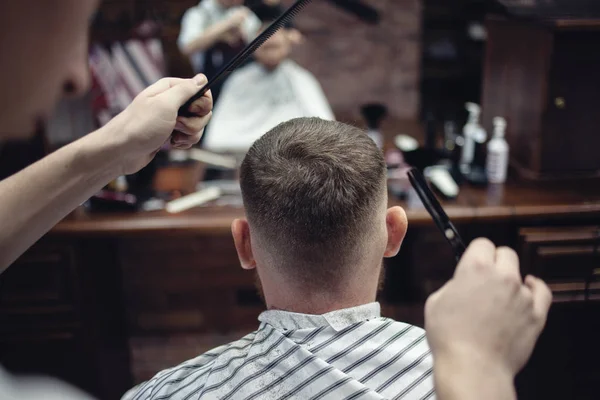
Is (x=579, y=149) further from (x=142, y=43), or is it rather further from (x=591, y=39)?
(x=142, y=43)

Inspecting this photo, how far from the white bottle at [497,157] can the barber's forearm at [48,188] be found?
174 cm

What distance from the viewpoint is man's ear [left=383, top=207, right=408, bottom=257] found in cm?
128

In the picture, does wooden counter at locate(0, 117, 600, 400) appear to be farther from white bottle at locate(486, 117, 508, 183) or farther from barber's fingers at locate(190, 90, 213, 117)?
barber's fingers at locate(190, 90, 213, 117)

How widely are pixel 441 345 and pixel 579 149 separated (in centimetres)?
207

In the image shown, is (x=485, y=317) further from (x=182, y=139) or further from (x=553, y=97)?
(x=553, y=97)

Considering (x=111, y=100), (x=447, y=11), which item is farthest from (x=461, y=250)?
(x=447, y=11)

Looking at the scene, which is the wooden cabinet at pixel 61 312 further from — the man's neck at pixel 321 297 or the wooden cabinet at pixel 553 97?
the wooden cabinet at pixel 553 97

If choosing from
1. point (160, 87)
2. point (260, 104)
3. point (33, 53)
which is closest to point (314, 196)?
point (160, 87)

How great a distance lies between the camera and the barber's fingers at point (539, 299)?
76 cm

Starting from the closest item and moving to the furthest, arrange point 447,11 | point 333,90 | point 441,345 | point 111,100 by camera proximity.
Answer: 1. point 441,345
2. point 111,100
3. point 447,11
4. point 333,90

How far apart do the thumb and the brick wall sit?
151 inches

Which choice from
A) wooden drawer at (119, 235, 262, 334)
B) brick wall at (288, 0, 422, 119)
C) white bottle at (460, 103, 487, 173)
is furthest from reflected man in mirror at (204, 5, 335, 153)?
brick wall at (288, 0, 422, 119)

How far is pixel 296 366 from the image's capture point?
3.69 ft

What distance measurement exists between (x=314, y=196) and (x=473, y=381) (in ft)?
1.72
